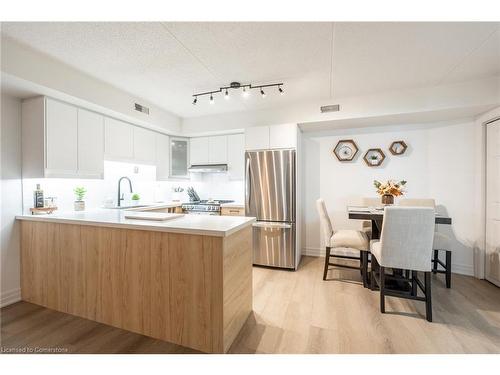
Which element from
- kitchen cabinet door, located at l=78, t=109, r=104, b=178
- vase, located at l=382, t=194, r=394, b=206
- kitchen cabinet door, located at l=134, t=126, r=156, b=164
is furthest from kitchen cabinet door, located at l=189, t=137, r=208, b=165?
vase, located at l=382, t=194, r=394, b=206

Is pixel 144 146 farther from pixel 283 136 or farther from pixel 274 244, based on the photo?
pixel 274 244

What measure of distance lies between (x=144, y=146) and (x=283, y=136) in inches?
86.0

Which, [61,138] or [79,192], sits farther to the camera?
[79,192]

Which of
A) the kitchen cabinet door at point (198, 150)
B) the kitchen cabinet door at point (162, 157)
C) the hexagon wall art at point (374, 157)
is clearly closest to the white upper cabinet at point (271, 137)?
the kitchen cabinet door at point (198, 150)

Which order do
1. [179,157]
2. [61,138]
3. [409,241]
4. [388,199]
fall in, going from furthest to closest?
[179,157]
[388,199]
[61,138]
[409,241]

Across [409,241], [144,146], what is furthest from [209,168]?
[409,241]

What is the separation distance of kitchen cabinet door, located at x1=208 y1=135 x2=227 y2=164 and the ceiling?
1.25 m

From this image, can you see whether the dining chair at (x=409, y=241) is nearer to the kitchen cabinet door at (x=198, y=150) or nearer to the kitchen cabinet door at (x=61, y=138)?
the kitchen cabinet door at (x=198, y=150)

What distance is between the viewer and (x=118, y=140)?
3021 mm

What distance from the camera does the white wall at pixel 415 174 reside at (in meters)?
3.00

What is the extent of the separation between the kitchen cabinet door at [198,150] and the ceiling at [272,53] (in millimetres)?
1340

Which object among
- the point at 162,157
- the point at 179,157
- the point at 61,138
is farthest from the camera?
the point at 179,157

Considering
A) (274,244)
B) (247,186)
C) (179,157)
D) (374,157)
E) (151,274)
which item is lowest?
(274,244)
